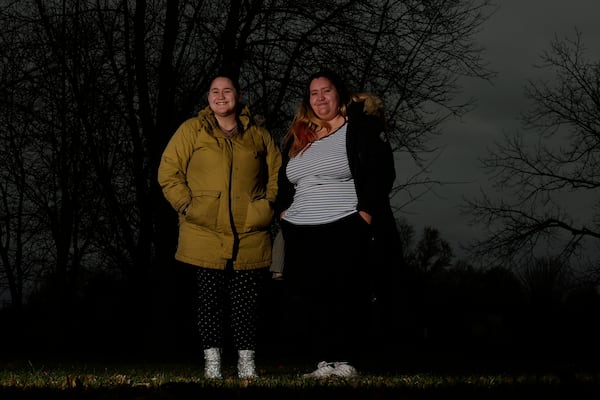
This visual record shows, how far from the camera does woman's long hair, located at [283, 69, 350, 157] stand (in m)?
5.66

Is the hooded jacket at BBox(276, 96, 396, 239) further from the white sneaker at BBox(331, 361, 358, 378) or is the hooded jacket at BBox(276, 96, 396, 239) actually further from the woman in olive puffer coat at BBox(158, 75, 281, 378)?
the white sneaker at BBox(331, 361, 358, 378)

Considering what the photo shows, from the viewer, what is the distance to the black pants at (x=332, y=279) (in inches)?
211

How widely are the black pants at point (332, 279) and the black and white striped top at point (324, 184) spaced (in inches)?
2.7

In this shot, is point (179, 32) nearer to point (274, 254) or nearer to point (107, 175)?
point (107, 175)

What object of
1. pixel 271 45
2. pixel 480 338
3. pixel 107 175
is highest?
pixel 271 45

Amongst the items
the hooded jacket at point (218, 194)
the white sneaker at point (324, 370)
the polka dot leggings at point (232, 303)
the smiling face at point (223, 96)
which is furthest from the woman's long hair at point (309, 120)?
the white sneaker at point (324, 370)

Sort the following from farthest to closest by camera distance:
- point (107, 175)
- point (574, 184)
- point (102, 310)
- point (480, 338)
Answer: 1. point (480, 338)
2. point (574, 184)
3. point (102, 310)
4. point (107, 175)

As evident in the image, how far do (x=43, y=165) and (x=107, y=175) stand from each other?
3720mm

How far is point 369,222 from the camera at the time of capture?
5336mm

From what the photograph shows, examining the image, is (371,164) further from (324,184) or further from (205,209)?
(205,209)

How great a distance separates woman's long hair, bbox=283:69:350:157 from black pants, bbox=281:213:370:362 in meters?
0.58

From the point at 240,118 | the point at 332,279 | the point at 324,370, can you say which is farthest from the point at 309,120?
the point at 324,370

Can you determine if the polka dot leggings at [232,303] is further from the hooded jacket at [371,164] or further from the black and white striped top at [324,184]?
the hooded jacket at [371,164]

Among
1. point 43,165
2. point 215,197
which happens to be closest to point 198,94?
point 43,165
